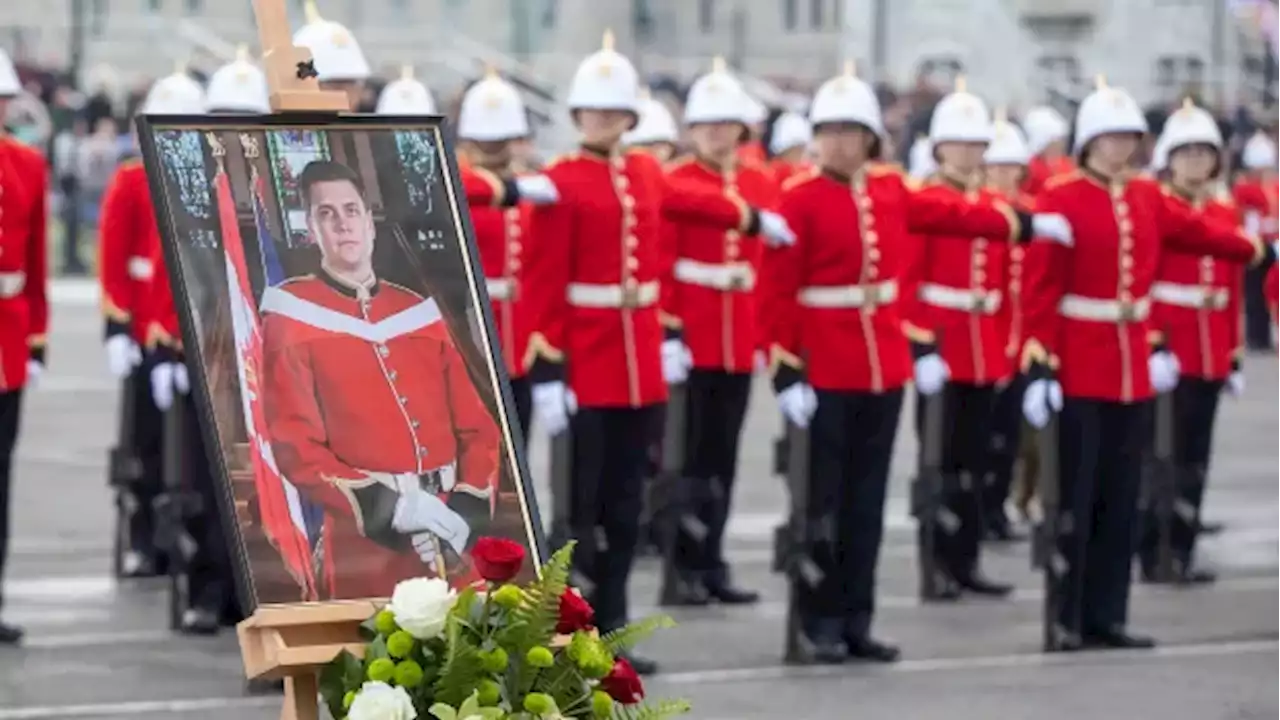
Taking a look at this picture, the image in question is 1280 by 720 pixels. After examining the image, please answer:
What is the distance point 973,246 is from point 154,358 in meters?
3.59

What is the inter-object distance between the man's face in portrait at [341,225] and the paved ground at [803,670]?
3.19m

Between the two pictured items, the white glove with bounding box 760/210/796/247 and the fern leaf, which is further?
the white glove with bounding box 760/210/796/247

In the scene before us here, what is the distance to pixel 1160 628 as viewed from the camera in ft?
37.9

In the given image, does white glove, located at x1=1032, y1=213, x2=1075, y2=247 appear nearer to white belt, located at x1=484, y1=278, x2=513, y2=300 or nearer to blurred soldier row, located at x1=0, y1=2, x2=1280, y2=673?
blurred soldier row, located at x1=0, y1=2, x2=1280, y2=673

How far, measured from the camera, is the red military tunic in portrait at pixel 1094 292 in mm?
10578

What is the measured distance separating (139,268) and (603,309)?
7.42 ft

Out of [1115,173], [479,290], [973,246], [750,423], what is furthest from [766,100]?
[479,290]

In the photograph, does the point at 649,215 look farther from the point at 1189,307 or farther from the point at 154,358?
the point at 1189,307

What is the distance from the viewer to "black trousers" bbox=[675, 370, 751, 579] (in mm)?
12078

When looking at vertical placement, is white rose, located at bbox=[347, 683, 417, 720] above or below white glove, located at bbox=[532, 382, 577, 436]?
below

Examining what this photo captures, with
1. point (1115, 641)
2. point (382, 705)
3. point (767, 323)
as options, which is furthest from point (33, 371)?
point (382, 705)

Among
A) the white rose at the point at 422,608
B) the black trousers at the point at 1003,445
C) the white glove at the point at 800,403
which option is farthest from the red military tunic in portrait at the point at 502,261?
the white rose at the point at 422,608

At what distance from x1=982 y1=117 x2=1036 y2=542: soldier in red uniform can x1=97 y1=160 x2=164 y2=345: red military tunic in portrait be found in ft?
11.5

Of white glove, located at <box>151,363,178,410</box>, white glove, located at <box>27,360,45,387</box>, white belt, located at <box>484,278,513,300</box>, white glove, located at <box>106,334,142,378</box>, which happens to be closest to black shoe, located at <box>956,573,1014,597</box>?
white belt, located at <box>484,278,513,300</box>
